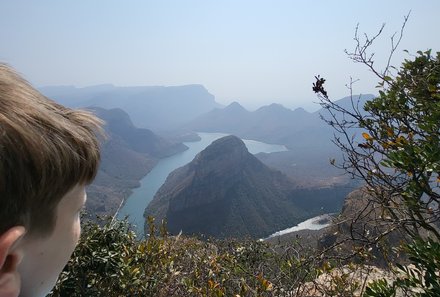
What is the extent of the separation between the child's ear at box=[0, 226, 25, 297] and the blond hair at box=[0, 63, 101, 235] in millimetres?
39

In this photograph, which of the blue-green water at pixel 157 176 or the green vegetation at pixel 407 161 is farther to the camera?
the blue-green water at pixel 157 176

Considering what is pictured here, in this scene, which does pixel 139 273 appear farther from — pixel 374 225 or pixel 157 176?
pixel 157 176

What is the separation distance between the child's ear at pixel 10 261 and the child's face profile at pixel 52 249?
7 centimetres

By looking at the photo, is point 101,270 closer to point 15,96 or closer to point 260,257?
point 15,96

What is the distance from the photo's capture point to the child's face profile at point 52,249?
0.83 meters

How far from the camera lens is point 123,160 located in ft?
413

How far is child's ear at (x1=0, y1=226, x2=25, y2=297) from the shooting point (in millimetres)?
674

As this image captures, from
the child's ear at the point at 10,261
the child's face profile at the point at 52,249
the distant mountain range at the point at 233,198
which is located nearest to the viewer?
the child's ear at the point at 10,261

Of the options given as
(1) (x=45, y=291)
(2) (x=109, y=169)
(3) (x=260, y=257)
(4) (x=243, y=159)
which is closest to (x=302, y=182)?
(4) (x=243, y=159)

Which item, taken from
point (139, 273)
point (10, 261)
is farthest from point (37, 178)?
point (139, 273)

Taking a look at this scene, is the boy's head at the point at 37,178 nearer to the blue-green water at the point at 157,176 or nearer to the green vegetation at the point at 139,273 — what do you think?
the green vegetation at the point at 139,273

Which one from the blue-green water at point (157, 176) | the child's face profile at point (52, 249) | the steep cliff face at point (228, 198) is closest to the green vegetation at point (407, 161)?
the child's face profile at point (52, 249)

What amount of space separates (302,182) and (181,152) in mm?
82746

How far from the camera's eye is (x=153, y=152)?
5935 inches
